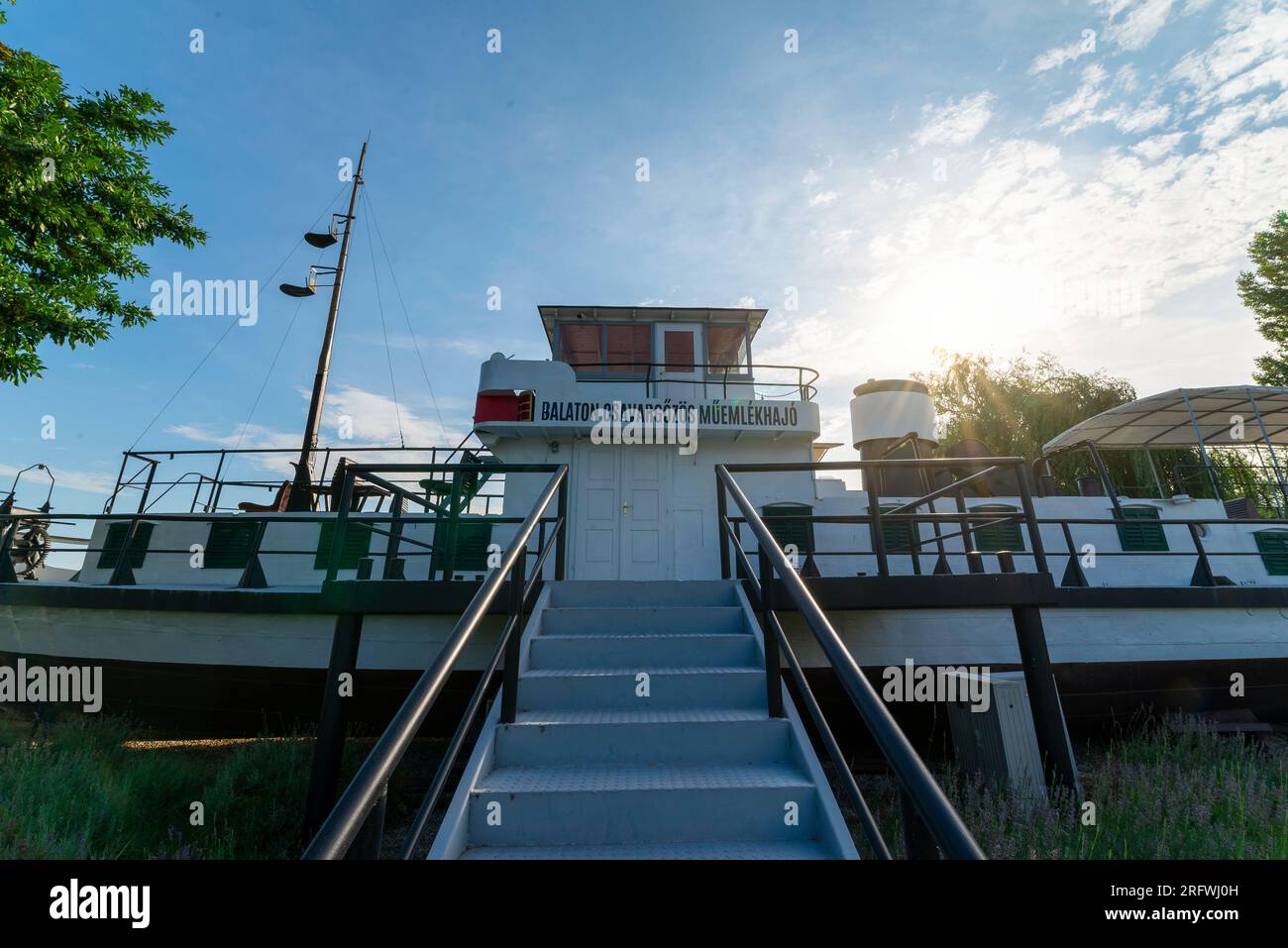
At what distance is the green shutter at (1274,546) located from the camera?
8.69 metres

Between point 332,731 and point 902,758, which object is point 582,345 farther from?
point 902,758

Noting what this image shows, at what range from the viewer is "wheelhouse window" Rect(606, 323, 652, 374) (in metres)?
10.1

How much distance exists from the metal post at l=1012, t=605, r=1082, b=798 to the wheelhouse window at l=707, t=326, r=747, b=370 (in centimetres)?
633

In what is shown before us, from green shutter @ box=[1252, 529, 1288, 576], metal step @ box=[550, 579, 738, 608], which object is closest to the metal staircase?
metal step @ box=[550, 579, 738, 608]

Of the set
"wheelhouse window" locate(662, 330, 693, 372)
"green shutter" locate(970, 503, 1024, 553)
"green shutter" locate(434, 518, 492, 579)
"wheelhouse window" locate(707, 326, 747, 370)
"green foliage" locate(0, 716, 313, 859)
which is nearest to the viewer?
"green foliage" locate(0, 716, 313, 859)

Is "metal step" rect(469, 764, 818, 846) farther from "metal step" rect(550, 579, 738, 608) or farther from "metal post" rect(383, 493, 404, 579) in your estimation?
"metal post" rect(383, 493, 404, 579)

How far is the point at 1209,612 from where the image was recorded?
6.64 metres

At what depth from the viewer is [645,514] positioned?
8.59 metres
